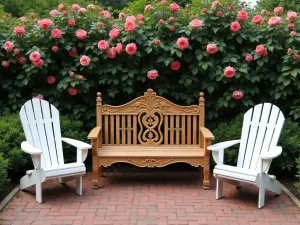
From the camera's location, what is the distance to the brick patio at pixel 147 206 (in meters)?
3.78

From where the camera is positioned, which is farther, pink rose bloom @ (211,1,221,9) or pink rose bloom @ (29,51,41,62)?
pink rose bloom @ (211,1,221,9)

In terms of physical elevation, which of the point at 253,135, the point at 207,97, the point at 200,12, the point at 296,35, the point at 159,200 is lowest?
the point at 159,200

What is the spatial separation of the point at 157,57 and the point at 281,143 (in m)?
Result: 2.08

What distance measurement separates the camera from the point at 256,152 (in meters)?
4.56

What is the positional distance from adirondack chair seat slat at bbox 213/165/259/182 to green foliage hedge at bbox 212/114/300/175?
2.89ft

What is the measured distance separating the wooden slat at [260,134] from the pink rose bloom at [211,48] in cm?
115

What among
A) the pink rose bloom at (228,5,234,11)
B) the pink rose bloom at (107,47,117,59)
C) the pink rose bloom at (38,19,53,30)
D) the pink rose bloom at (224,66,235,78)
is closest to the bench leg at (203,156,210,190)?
the pink rose bloom at (224,66,235,78)

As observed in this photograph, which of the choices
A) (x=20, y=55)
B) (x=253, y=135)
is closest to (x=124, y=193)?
(x=253, y=135)

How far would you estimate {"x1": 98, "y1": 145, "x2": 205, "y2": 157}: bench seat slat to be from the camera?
4725 millimetres

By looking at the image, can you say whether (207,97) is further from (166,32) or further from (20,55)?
(20,55)

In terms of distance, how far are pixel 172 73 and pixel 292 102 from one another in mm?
1799

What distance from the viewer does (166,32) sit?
Answer: 5.56 m

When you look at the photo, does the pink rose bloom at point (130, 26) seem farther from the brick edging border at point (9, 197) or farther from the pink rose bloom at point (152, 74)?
the brick edging border at point (9, 197)

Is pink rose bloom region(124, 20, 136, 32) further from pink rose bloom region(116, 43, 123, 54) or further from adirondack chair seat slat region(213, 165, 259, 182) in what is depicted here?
adirondack chair seat slat region(213, 165, 259, 182)
